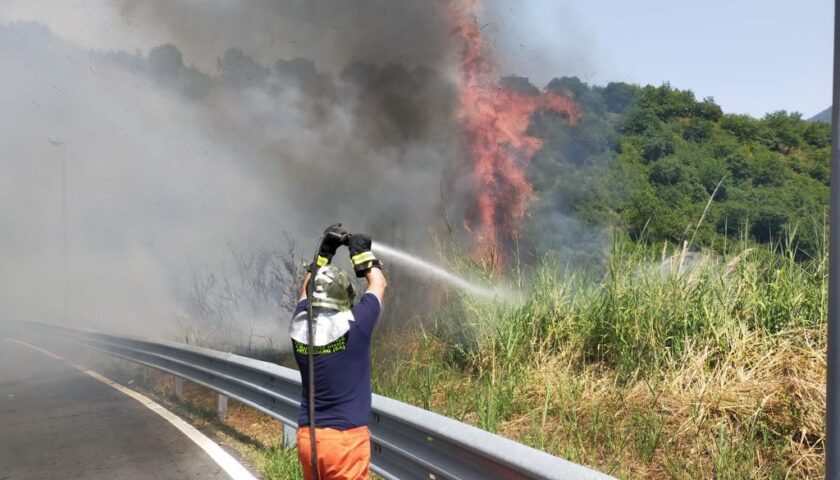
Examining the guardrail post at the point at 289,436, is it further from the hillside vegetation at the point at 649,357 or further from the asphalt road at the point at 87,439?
the hillside vegetation at the point at 649,357

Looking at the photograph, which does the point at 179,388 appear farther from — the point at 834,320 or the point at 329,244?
Answer: the point at 834,320

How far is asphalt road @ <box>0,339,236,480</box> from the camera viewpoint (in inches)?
236

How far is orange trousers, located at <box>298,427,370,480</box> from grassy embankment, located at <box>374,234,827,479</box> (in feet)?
5.64

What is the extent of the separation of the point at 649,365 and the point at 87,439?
4.83 metres

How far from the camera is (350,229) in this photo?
14523 mm

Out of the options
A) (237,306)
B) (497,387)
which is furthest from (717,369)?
(237,306)

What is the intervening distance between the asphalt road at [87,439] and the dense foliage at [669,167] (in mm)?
4166

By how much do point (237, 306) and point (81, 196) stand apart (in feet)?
45.9

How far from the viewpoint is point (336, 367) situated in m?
3.44

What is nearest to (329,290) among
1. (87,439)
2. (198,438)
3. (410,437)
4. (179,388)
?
(410,437)

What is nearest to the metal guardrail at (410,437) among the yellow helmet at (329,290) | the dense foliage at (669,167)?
the yellow helmet at (329,290)

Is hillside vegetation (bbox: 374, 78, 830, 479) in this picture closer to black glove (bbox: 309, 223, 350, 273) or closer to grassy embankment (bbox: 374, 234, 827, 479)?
grassy embankment (bbox: 374, 234, 827, 479)

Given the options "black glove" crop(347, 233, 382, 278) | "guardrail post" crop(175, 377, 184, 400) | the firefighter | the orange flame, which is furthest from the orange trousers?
the orange flame

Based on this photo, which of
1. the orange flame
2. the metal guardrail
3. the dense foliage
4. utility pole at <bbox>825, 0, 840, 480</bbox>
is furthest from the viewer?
the dense foliage
